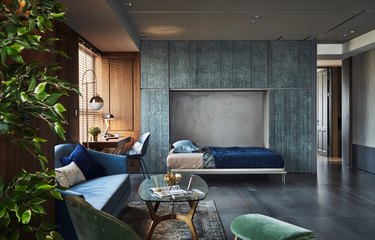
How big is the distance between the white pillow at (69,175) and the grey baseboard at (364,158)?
18.9 ft

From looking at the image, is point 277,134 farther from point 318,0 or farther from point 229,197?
point 318,0

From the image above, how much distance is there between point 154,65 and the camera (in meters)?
7.33

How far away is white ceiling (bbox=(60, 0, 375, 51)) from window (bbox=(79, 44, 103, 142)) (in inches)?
10.1

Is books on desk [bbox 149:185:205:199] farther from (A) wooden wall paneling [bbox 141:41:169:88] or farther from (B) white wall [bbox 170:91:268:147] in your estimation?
(B) white wall [bbox 170:91:268:147]

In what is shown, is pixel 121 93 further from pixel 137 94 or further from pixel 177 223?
pixel 177 223

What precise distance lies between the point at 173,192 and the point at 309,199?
2.47 m

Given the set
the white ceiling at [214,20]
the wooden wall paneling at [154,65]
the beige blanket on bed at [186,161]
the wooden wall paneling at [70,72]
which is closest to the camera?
the white ceiling at [214,20]

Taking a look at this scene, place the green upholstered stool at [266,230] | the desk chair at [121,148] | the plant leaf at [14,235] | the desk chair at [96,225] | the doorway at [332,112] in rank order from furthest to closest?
the doorway at [332,112] → the desk chair at [121,148] → the green upholstered stool at [266,230] → the desk chair at [96,225] → the plant leaf at [14,235]

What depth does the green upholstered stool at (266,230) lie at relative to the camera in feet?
7.06

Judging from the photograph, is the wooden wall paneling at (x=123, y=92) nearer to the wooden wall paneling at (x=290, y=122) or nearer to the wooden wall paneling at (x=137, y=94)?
the wooden wall paneling at (x=137, y=94)

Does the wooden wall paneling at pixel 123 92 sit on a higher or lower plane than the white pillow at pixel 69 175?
higher

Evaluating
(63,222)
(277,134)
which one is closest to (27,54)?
(63,222)

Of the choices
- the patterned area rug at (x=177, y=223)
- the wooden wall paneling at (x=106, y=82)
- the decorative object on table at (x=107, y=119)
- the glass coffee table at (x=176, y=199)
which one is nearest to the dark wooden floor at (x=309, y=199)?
the patterned area rug at (x=177, y=223)

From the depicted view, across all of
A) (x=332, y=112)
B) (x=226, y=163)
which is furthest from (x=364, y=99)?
(x=226, y=163)
